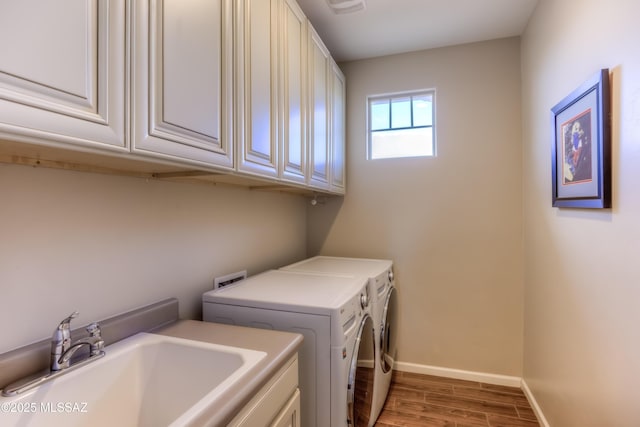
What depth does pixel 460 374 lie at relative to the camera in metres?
2.47

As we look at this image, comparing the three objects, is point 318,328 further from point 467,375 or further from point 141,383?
point 467,375

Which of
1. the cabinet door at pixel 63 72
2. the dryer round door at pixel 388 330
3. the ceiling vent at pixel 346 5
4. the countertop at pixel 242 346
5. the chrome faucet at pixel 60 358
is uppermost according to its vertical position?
the ceiling vent at pixel 346 5

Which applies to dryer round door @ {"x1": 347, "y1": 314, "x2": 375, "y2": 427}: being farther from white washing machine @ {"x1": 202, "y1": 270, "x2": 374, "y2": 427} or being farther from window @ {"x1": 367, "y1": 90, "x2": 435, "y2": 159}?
window @ {"x1": 367, "y1": 90, "x2": 435, "y2": 159}

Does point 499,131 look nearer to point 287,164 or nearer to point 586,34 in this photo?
point 586,34

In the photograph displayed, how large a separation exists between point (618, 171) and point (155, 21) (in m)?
1.58

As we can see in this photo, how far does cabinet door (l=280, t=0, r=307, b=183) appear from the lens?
5.17ft

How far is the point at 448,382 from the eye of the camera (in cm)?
243

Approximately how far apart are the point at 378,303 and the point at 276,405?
1052mm

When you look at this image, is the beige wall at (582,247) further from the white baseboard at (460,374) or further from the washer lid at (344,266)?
the washer lid at (344,266)

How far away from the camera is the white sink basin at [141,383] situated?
0.83 m

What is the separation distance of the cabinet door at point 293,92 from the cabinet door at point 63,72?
0.86m

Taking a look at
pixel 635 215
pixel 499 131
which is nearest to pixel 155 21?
pixel 635 215

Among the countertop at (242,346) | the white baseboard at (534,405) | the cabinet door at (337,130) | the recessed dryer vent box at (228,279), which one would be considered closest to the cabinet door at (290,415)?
the countertop at (242,346)

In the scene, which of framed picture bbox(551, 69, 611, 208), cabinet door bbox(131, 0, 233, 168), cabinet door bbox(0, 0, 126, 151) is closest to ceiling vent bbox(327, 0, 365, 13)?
cabinet door bbox(131, 0, 233, 168)
